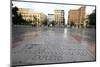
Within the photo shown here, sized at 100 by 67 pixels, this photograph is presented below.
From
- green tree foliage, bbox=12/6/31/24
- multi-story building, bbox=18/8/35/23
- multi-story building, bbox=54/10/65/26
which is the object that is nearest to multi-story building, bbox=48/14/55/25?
multi-story building, bbox=54/10/65/26

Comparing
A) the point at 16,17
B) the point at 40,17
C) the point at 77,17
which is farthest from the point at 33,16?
the point at 77,17

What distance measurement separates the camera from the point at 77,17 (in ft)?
7.87

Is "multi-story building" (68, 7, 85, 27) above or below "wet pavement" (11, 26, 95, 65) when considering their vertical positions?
above

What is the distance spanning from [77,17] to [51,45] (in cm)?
50

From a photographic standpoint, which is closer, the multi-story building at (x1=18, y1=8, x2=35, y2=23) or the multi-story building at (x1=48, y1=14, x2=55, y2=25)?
the multi-story building at (x1=18, y1=8, x2=35, y2=23)

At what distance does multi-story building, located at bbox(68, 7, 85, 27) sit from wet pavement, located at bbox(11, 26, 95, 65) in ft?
0.27

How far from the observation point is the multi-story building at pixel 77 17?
7.77 feet

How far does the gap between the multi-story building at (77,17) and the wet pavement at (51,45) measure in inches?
3.3

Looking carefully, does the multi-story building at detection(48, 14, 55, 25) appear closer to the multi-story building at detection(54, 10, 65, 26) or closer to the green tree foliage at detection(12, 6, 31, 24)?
the multi-story building at detection(54, 10, 65, 26)

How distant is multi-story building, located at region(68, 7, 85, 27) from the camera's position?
2.37 m

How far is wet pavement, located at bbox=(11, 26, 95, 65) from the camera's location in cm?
220

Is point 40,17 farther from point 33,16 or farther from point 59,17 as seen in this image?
point 59,17

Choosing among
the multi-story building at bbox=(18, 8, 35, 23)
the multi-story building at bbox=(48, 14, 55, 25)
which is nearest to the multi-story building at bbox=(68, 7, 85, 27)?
the multi-story building at bbox=(48, 14, 55, 25)

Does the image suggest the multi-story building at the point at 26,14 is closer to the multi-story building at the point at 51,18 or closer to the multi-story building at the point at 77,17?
the multi-story building at the point at 51,18
